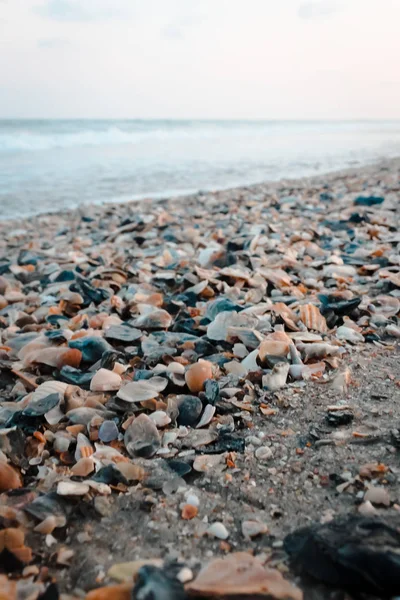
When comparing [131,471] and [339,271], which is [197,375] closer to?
[131,471]

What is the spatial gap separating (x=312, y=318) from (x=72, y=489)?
1353mm

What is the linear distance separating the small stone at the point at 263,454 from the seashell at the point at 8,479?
64cm

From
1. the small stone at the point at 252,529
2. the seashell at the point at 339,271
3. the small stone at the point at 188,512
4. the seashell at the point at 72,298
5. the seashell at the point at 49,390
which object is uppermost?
the seashell at the point at 339,271

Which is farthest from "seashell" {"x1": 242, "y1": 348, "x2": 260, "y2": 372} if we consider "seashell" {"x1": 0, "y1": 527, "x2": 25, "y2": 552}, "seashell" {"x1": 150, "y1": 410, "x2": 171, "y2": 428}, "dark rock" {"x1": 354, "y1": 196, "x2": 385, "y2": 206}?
"dark rock" {"x1": 354, "y1": 196, "x2": 385, "y2": 206}

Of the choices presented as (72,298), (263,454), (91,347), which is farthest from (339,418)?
(72,298)

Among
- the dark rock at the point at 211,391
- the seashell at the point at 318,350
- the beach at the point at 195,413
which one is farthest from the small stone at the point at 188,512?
the seashell at the point at 318,350

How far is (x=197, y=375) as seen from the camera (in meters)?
1.77

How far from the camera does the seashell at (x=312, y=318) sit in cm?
220

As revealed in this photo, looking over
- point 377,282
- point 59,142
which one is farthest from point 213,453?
point 59,142

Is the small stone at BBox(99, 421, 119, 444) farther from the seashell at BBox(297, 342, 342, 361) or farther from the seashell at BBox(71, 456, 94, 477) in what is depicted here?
the seashell at BBox(297, 342, 342, 361)

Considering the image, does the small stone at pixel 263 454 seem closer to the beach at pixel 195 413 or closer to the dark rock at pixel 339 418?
the beach at pixel 195 413

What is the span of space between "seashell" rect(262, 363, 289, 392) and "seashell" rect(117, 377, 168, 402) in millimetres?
354

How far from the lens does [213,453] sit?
1435mm

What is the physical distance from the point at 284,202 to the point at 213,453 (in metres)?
5.01
